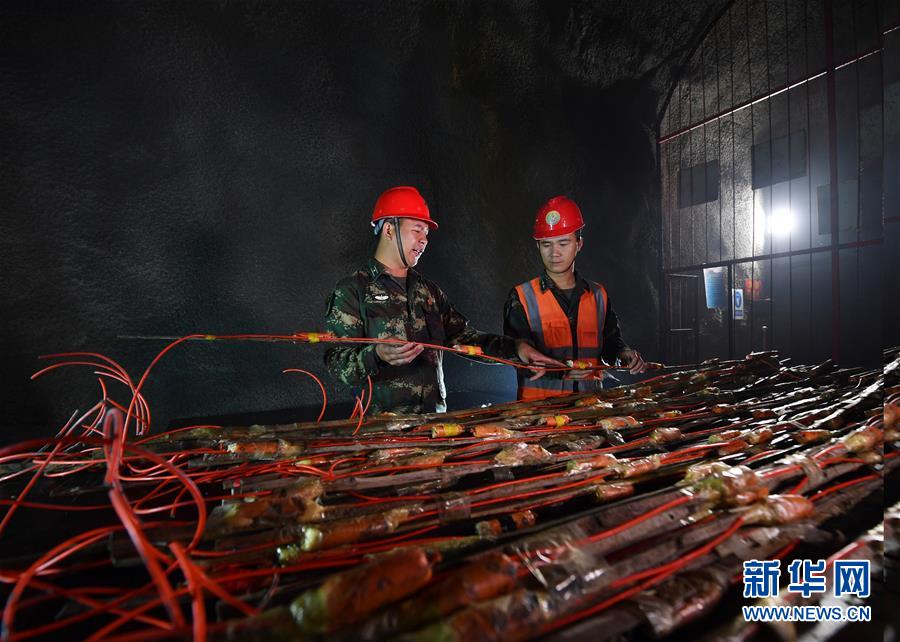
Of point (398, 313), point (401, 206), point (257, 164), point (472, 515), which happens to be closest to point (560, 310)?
point (398, 313)

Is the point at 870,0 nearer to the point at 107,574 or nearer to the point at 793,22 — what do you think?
the point at 793,22

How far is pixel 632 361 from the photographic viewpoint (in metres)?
2.75

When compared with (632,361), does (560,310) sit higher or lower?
higher

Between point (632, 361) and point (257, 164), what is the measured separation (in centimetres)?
373

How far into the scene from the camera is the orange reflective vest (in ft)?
9.90

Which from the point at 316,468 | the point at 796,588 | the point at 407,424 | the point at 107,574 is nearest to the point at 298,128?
the point at 407,424

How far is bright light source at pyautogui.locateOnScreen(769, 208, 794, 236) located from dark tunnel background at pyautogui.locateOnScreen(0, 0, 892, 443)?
280 centimetres

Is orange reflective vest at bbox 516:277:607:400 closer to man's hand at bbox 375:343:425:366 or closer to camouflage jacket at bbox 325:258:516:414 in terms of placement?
camouflage jacket at bbox 325:258:516:414

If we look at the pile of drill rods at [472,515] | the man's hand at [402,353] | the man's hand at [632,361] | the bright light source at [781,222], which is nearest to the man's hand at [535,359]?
the man's hand at [632,361]

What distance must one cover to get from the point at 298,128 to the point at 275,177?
1.87 ft

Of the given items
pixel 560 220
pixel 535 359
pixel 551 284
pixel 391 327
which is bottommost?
pixel 535 359

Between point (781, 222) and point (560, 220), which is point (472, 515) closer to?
point (560, 220)

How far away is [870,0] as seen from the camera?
16.3ft

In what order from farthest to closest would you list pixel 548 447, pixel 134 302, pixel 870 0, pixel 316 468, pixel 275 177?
pixel 870 0
pixel 275 177
pixel 134 302
pixel 548 447
pixel 316 468
